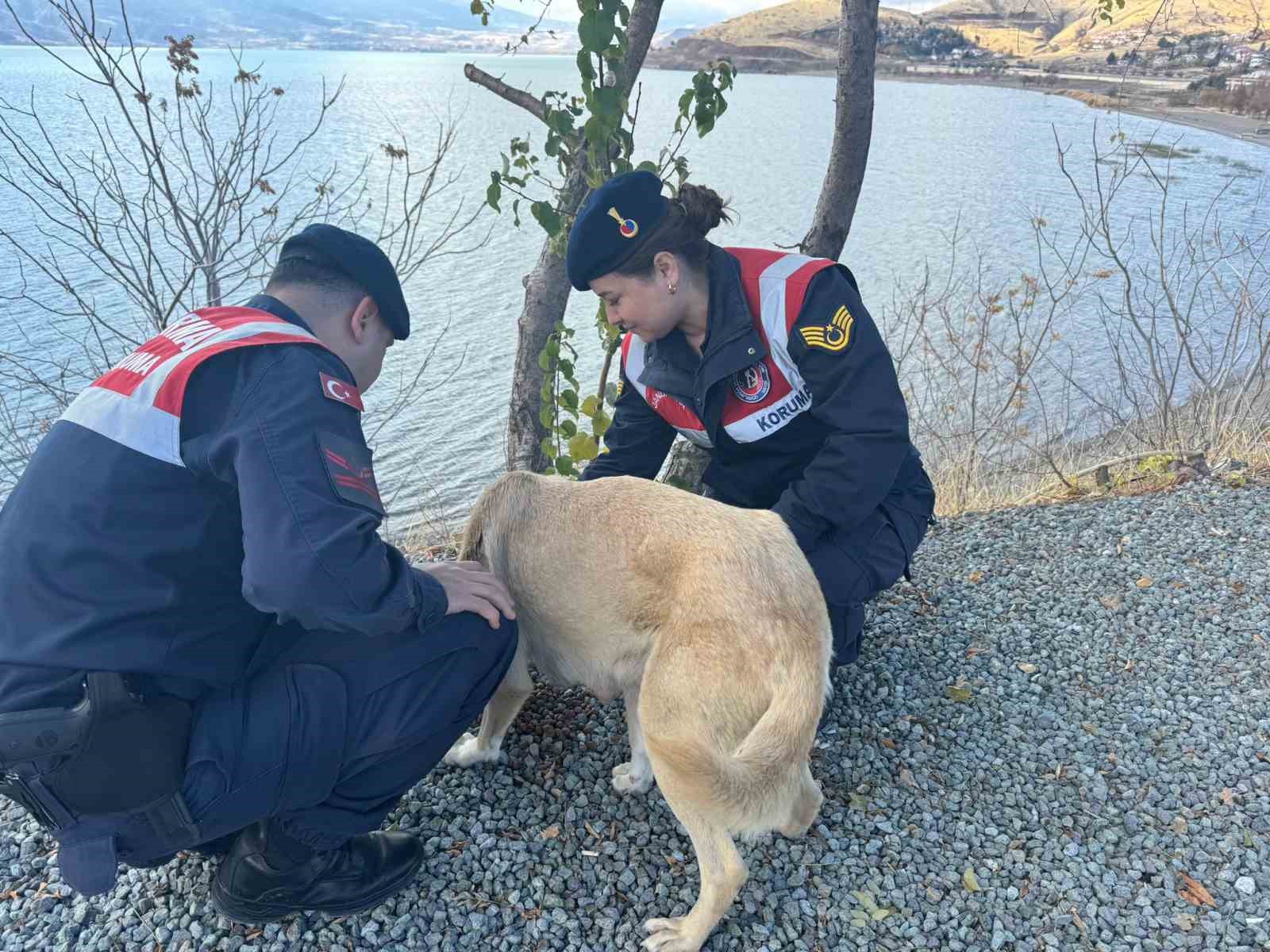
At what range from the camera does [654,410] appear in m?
3.72

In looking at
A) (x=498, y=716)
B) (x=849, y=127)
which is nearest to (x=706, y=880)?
(x=498, y=716)

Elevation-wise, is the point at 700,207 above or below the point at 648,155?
above

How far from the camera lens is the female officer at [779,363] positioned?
119 inches

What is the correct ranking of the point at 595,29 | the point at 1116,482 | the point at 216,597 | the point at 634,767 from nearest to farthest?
the point at 216,597
the point at 634,767
the point at 595,29
the point at 1116,482

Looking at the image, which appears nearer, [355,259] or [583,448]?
[355,259]

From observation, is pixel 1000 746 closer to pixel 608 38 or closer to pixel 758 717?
pixel 758 717

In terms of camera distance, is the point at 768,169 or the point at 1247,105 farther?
the point at 768,169

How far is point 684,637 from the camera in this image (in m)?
2.43

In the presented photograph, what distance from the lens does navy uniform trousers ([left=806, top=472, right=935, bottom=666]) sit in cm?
323

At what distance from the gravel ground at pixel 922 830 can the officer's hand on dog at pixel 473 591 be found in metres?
0.80

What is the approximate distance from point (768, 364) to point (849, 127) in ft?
7.24

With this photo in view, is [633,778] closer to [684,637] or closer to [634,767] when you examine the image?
[634,767]

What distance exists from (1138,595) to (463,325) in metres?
8.23

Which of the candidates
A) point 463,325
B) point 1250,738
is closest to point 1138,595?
point 1250,738
